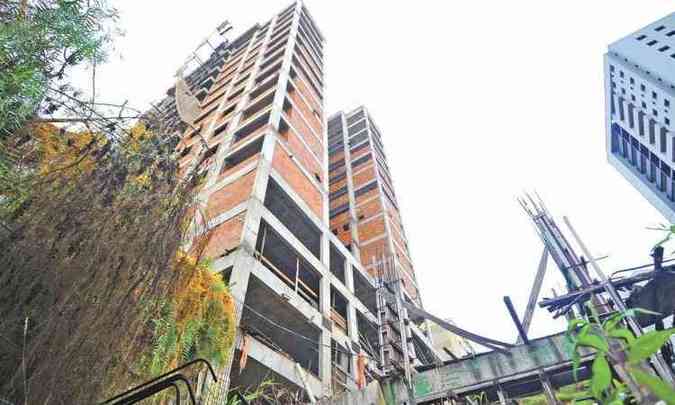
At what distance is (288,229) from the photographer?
16797 mm

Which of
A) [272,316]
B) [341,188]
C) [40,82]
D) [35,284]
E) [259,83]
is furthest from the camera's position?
[341,188]

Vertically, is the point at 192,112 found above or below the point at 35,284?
above

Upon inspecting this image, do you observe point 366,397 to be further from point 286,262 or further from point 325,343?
point 286,262

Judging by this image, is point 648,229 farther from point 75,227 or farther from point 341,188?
point 341,188

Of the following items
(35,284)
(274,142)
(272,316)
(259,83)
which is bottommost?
(35,284)

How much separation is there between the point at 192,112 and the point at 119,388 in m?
2.98

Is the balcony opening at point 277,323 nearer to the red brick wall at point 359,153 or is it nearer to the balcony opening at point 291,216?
the balcony opening at point 291,216

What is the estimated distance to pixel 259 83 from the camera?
2452 cm

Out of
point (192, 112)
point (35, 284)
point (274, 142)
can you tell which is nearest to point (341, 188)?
point (274, 142)

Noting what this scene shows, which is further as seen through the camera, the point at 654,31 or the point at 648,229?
the point at 654,31

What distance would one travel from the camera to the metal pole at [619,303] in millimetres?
3986

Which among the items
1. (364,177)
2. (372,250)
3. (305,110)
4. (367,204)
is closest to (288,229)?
(305,110)

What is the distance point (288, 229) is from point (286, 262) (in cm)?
162

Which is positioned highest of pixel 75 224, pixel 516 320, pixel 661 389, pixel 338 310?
pixel 338 310
